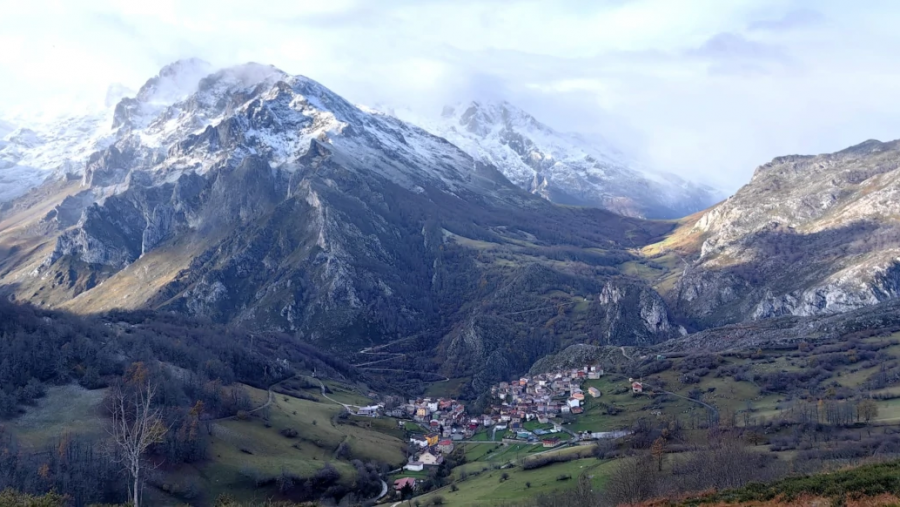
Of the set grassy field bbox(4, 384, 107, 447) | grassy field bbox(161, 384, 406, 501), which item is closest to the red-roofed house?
grassy field bbox(161, 384, 406, 501)

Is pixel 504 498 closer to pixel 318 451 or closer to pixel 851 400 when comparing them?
pixel 318 451

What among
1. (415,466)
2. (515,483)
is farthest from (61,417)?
(515,483)

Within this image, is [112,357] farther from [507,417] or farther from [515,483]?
[515,483]

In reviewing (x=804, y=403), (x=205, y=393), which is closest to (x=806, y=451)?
(x=804, y=403)

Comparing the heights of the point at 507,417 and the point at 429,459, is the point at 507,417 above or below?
above

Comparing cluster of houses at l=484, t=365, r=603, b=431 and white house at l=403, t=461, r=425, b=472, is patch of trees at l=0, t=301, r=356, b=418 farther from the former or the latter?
cluster of houses at l=484, t=365, r=603, b=431
